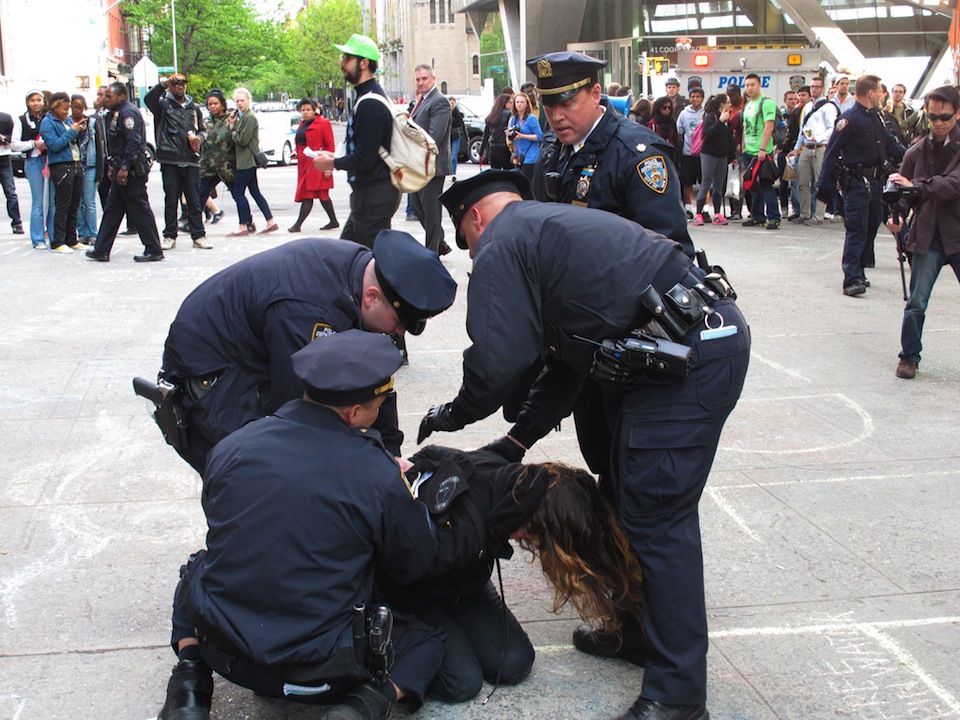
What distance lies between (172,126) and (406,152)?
561cm

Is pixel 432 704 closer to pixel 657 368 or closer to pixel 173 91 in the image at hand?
pixel 657 368

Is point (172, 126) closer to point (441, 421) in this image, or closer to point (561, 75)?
point (561, 75)

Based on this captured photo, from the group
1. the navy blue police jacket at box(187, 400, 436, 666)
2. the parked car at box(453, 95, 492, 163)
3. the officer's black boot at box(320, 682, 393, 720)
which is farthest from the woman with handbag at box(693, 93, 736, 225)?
the parked car at box(453, 95, 492, 163)

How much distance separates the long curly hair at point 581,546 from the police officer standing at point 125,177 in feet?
28.5

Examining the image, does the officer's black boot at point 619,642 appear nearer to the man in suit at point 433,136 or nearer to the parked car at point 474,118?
the man in suit at point 433,136

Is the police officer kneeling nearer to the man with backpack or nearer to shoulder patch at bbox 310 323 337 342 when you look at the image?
shoulder patch at bbox 310 323 337 342

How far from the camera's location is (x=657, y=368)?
2.92 metres

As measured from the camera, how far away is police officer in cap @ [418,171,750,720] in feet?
9.65

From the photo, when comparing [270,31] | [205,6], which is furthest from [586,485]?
[270,31]

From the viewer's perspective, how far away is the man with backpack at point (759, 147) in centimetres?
1352

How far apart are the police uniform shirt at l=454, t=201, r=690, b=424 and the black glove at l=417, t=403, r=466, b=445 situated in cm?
28

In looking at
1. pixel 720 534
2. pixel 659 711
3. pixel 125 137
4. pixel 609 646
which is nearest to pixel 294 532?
pixel 659 711

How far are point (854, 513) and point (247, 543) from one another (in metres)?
2.86

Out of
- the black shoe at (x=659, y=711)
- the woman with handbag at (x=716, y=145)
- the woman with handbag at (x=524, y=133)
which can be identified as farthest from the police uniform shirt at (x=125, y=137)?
the black shoe at (x=659, y=711)
